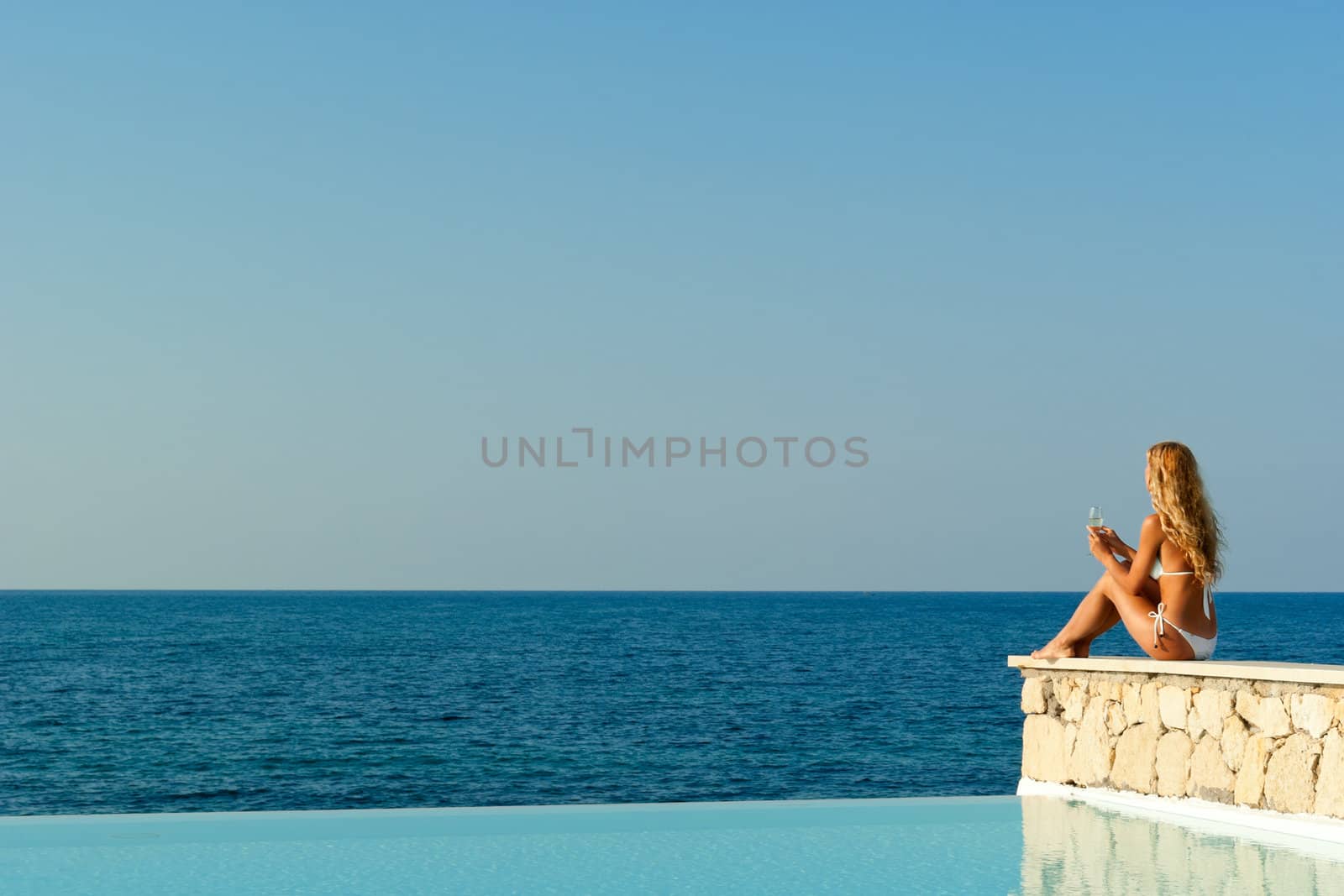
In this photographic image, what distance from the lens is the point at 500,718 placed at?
40750mm

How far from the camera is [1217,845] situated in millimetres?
6434

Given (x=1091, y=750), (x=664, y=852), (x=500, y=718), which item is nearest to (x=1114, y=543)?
(x=1091, y=750)

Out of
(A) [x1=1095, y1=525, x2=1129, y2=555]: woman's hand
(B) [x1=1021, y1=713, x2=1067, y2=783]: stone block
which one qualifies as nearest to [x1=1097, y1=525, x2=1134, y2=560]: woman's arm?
(A) [x1=1095, y1=525, x2=1129, y2=555]: woman's hand

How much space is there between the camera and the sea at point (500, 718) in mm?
29703

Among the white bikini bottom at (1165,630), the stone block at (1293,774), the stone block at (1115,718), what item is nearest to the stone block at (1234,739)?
the stone block at (1293,774)

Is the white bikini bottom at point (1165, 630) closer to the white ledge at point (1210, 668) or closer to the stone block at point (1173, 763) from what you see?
the white ledge at point (1210, 668)

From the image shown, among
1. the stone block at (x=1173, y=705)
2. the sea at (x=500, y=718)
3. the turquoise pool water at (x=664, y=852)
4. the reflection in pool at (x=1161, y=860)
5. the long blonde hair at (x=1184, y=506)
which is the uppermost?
the long blonde hair at (x=1184, y=506)

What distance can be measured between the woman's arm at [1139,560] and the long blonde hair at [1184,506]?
0.06 m

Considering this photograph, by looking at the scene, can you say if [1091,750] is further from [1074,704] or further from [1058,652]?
[1058,652]

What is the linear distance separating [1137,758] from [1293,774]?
1.13m

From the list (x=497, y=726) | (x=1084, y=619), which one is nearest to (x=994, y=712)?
(x=497, y=726)

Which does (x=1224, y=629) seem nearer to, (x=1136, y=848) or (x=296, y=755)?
(x=296, y=755)

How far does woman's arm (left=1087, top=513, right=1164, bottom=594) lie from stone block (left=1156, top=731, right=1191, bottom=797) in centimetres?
86

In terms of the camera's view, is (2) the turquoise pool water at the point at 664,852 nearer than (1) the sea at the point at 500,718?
Yes
